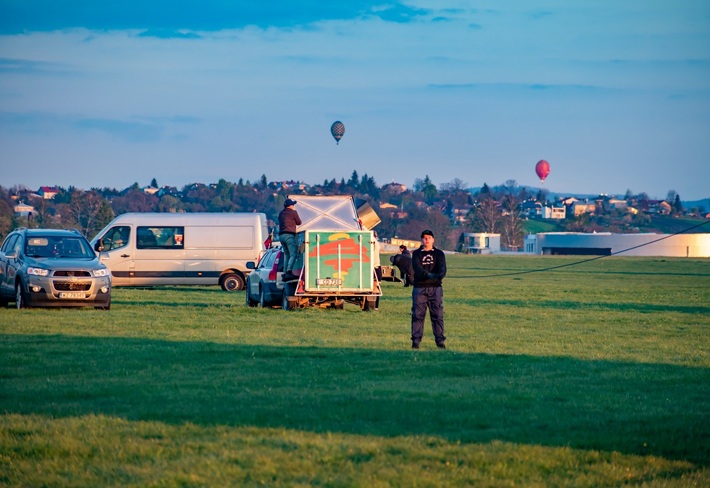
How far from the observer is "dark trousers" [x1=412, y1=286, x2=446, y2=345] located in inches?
522

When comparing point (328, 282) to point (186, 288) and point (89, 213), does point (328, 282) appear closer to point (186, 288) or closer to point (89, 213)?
point (186, 288)

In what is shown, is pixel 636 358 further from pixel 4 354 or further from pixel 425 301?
pixel 4 354

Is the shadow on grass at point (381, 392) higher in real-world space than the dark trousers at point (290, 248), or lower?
lower

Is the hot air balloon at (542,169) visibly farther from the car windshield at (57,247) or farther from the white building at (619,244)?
the car windshield at (57,247)

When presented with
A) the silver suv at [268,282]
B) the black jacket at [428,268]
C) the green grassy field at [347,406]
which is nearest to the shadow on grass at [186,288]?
the silver suv at [268,282]

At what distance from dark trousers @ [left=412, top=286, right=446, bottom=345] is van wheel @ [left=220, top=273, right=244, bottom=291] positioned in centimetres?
1797

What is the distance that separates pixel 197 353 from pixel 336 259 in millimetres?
8344

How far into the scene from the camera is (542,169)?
12794cm

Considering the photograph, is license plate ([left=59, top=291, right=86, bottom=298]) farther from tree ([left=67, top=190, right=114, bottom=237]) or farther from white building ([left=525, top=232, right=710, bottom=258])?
tree ([left=67, top=190, right=114, bottom=237])

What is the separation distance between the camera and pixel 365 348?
13734mm

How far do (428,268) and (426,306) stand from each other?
0.61m

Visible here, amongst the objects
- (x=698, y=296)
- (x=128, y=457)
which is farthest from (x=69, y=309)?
(x=698, y=296)

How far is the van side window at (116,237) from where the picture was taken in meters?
30.4

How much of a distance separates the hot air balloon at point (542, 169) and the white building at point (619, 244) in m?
13.7
